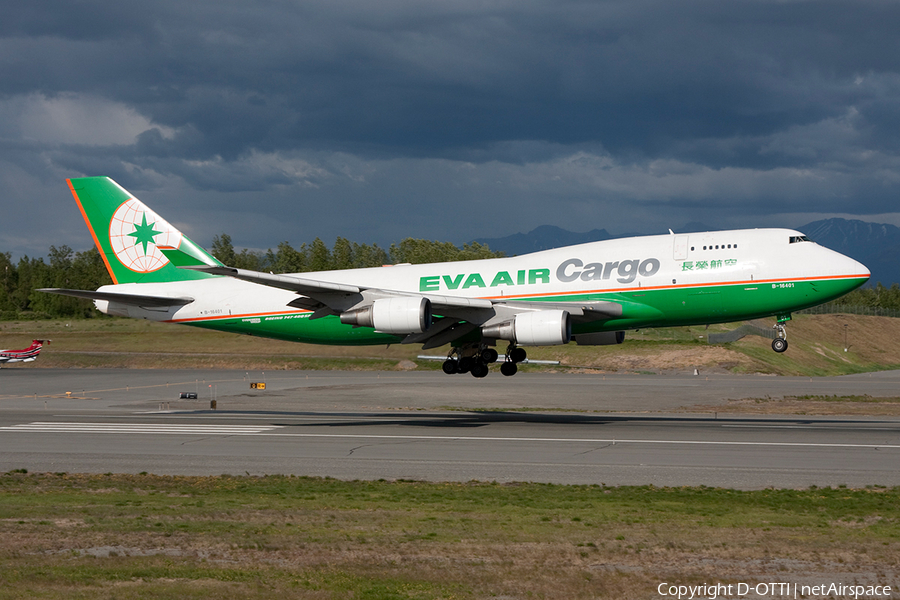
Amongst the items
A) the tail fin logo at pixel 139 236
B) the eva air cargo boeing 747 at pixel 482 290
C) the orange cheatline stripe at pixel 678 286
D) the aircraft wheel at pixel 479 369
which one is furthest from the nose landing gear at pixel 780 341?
the tail fin logo at pixel 139 236

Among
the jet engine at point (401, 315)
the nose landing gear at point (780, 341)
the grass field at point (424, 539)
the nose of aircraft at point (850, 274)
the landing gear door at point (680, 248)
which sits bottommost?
the grass field at point (424, 539)

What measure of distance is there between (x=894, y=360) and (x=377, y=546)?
128962 mm

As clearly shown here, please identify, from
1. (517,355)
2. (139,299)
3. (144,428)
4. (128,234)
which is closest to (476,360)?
(517,355)

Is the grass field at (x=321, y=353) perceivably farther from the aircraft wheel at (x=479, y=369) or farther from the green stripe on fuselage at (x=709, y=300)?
the green stripe on fuselage at (x=709, y=300)

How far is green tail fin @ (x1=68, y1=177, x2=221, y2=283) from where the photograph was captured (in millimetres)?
46719

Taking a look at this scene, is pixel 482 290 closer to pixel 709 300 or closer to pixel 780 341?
pixel 709 300

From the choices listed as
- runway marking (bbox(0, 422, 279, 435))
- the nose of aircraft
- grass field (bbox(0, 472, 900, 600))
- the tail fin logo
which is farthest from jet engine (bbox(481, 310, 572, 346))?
the tail fin logo

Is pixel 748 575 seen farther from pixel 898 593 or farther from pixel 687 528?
pixel 687 528

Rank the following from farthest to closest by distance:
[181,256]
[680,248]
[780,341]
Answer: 1. [181,256]
2. [680,248]
3. [780,341]

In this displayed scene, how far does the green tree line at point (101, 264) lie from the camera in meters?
119

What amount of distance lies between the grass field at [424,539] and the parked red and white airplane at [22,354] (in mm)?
72423

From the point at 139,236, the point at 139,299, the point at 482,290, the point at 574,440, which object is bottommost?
the point at 574,440

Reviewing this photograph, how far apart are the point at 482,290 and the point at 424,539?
954 inches

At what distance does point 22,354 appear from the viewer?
88.7m
